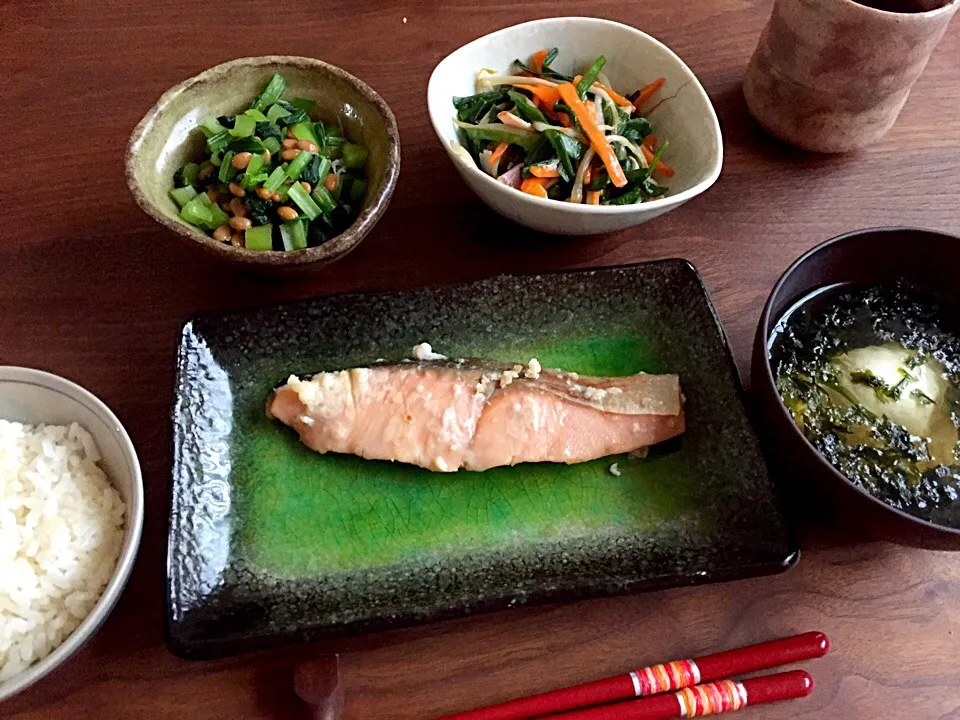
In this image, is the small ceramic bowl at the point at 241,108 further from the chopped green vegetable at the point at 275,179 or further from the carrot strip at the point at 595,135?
the carrot strip at the point at 595,135

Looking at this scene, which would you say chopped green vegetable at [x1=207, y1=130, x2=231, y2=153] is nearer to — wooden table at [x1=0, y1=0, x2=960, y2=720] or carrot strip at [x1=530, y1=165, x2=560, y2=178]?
wooden table at [x1=0, y1=0, x2=960, y2=720]

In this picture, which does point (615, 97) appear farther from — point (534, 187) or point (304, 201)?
point (304, 201)

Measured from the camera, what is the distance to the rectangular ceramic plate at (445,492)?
132 centimetres

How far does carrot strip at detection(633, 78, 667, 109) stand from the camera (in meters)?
1.82

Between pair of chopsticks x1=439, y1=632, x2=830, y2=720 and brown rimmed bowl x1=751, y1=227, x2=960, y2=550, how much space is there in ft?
0.83

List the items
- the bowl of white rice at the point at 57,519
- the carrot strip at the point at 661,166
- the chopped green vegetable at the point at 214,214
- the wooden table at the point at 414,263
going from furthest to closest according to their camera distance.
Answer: the carrot strip at the point at 661,166 < the chopped green vegetable at the point at 214,214 < the wooden table at the point at 414,263 < the bowl of white rice at the point at 57,519

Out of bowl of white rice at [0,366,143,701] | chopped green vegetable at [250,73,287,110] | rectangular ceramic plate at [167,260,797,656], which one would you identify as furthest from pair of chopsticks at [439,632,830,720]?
chopped green vegetable at [250,73,287,110]

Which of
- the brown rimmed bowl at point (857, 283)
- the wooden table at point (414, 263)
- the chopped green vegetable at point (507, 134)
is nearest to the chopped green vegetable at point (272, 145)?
the wooden table at point (414, 263)

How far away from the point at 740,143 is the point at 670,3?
55cm

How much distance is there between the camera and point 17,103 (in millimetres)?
1943

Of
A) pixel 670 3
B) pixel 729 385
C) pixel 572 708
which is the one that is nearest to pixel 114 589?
pixel 572 708

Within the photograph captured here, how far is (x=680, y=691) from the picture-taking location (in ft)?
4.23

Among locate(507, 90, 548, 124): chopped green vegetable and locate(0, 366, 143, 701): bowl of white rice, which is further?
locate(507, 90, 548, 124): chopped green vegetable

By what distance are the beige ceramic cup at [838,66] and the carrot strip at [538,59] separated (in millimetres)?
545
